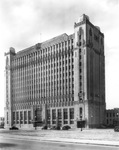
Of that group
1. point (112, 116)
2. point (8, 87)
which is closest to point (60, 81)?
point (8, 87)

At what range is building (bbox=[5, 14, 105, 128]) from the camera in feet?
367

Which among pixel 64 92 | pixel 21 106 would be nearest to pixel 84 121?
pixel 64 92

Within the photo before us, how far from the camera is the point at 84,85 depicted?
363ft

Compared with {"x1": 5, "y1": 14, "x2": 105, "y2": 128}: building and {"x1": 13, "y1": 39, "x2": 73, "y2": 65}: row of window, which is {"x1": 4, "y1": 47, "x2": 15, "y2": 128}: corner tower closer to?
{"x1": 5, "y1": 14, "x2": 105, "y2": 128}: building

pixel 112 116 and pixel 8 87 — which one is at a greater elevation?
pixel 8 87

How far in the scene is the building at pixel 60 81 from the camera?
111938mm

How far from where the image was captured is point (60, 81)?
12244cm

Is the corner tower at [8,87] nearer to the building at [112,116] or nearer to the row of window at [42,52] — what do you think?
the row of window at [42,52]

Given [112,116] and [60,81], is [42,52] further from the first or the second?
[112,116]

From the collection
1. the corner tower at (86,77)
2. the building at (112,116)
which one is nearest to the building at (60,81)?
the corner tower at (86,77)

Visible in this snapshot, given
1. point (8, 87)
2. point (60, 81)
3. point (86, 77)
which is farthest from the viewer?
point (8, 87)

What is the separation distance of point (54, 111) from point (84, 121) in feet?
69.7

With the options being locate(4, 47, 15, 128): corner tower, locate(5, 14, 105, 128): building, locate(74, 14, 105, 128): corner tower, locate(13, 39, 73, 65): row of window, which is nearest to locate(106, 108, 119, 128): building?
locate(5, 14, 105, 128): building

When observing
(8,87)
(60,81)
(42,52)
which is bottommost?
(8,87)
